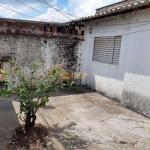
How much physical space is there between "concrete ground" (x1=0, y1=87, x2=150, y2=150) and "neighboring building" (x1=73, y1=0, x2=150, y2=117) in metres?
0.62

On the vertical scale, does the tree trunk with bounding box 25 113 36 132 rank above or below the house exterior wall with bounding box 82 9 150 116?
below

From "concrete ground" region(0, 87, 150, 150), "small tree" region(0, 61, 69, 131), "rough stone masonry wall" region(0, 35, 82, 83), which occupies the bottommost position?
"concrete ground" region(0, 87, 150, 150)

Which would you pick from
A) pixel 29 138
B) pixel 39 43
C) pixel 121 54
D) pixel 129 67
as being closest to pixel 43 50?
pixel 39 43

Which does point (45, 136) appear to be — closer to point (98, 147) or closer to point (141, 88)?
point (98, 147)

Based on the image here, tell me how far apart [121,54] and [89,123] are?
322 centimetres

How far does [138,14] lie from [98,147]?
4.50m

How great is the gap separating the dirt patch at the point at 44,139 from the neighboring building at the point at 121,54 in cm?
280

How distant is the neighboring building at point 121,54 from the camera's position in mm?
5514

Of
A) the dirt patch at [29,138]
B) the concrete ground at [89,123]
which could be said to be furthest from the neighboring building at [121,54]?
the dirt patch at [29,138]

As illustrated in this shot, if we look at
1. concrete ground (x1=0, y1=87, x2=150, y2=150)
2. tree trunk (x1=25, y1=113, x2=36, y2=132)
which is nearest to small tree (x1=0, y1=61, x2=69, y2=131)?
tree trunk (x1=25, y1=113, x2=36, y2=132)

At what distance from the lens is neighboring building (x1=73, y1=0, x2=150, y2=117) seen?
551 cm

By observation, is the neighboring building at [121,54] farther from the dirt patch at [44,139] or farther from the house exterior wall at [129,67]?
the dirt patch at [44,139]

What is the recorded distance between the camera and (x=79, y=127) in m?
4.52

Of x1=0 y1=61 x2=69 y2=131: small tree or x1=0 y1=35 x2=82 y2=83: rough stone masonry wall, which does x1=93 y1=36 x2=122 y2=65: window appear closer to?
Answer: x1=0 y1=35 x2=82 y2=83: rough stone masonry wall
